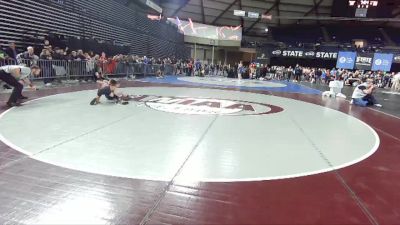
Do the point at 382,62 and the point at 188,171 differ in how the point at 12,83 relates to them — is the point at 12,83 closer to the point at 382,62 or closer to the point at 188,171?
the point at 188,171

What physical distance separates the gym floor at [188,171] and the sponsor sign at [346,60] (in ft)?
95.5

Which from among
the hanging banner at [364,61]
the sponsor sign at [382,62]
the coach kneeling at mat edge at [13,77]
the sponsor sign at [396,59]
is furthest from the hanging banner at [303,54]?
the coach kneeling at mat edge at [13,77]

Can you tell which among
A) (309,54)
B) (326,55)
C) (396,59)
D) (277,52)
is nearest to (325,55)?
(326,55)

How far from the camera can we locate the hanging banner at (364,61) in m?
32.6

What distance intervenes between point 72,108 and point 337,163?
6098mm

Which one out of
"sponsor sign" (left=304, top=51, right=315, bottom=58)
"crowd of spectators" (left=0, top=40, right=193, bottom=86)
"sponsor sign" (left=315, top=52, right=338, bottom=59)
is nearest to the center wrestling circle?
"crowd of spectators" (left=0, top=40, right=193, bottom=86)

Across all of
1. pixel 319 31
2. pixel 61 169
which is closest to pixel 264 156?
pixel 61 169

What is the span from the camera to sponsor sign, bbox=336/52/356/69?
33.5 metres

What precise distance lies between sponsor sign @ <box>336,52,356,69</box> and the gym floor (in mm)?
29097

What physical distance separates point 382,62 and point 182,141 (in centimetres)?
3298

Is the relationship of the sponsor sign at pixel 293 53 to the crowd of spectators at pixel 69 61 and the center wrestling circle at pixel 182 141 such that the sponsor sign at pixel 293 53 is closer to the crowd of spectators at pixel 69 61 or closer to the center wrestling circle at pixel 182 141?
the crowd of spectators at pixel 69 61

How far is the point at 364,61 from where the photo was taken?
3288 centimetres

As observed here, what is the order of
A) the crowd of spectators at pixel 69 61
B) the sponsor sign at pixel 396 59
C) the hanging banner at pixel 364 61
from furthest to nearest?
the hanging banner at pixel 364 61 < the sponsor sign at pixel 396 59 < the crowd of spectators at pixel 69 61

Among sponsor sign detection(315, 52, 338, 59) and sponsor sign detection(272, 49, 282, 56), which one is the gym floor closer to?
sponsor sign detection(315, 52, 338, 59)
